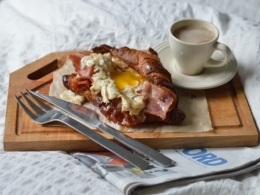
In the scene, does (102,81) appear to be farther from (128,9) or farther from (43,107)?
(128,9)

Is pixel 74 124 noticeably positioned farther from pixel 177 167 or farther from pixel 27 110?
pixel 177 167

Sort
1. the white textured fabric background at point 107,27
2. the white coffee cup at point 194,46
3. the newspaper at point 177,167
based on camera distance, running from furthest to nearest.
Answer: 1. the white textured fabric background at point 107,27
2. the white coffee cup at point 194,46
3. the newspaper at point 177,167

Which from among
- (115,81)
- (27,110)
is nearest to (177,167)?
(115,81)

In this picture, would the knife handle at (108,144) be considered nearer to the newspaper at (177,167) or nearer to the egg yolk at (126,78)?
the newspaper at (177,167)

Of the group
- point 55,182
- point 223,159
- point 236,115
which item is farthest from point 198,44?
point 55,182

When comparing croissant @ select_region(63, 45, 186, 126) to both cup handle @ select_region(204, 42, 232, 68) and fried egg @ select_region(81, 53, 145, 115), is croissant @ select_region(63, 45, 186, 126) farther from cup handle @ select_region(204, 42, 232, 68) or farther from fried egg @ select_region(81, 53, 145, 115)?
cup handle @ select_region(204, 42, 232, 68)

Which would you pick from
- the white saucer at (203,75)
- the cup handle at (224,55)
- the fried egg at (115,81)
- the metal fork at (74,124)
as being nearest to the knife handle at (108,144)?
the metal fork at (74,124)
